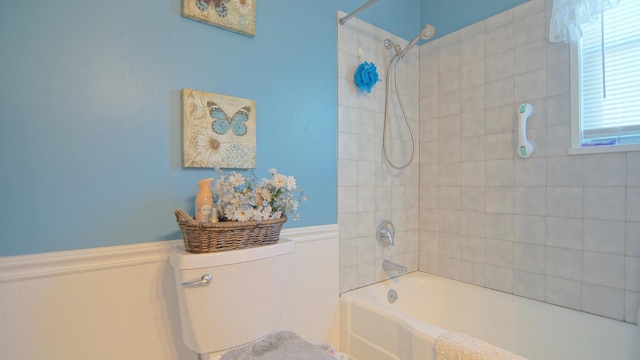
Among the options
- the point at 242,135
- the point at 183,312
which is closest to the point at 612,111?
the point at 242,135

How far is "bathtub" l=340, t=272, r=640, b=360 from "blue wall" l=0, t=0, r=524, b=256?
0.93 m

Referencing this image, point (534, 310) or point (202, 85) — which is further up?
point (202, 85)

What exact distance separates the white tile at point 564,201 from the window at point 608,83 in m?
0.20

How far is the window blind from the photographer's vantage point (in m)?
1.33

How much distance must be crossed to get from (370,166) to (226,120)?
3.10 feet

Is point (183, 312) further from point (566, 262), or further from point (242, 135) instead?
point (566, 262)

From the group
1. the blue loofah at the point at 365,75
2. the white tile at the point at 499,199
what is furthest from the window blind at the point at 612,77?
the blue loofah at the point at 365,75

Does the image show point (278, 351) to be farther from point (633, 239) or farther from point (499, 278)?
point (633, 239)

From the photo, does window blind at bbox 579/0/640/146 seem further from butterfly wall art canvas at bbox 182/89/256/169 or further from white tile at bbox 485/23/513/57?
butterfly wall art canvas at bbox 182/89/256/169

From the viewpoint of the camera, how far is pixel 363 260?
1.79 m

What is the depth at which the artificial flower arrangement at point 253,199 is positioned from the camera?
3.31 feet

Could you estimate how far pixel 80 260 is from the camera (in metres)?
0.97

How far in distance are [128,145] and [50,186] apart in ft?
0.84

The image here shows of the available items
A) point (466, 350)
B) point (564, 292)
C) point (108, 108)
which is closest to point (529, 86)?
point (564, 292)
